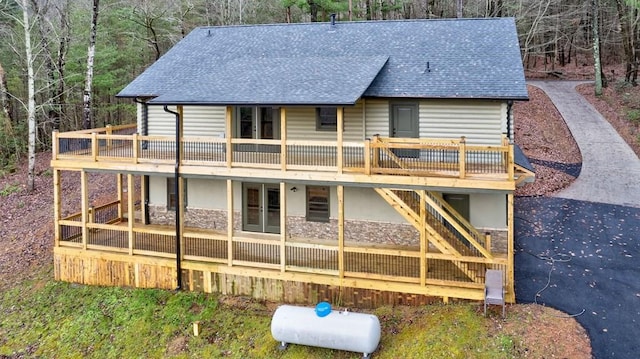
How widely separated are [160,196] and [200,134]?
287cm

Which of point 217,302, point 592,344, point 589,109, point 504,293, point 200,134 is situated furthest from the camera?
point 589,109

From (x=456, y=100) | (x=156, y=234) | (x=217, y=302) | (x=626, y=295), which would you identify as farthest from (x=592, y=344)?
(x=156, y=234)

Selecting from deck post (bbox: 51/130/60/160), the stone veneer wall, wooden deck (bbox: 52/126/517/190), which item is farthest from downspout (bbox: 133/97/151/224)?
deck post (bbox: 51/130/60/160)

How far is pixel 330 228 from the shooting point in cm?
1511

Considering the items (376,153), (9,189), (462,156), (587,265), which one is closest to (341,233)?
(376,153)

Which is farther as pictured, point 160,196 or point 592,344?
point 160,196

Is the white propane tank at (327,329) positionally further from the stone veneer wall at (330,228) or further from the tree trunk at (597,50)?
the tree trunk at (597,50)

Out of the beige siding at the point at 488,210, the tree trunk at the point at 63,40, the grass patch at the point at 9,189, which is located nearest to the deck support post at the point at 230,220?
the beige siding at the point at 488,210

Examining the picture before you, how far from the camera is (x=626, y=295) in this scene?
11.5 meters

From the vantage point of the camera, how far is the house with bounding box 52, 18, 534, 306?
39.8 ft

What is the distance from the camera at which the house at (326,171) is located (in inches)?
477

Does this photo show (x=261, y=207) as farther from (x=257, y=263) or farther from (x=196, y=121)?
(x=196, y=121)

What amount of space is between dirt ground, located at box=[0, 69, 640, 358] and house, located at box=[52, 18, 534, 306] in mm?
1472

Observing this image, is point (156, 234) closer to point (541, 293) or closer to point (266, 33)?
point (266, 33)
